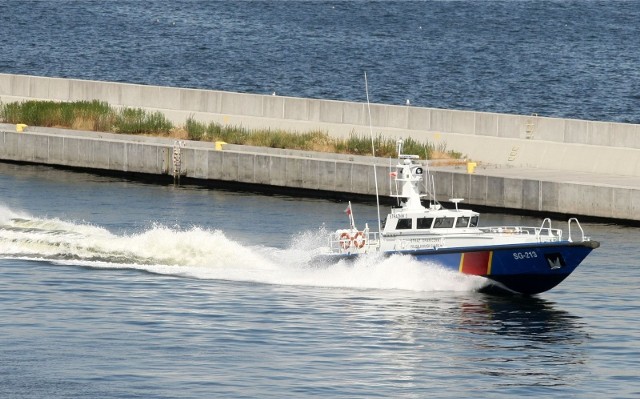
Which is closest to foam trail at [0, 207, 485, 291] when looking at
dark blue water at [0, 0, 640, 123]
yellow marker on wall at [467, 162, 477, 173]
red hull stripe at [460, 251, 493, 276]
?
red hull stripe at [460, 251, 493, 276]

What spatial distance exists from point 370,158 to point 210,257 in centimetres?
1736

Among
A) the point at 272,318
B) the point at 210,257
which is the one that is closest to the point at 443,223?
the point at 272,318

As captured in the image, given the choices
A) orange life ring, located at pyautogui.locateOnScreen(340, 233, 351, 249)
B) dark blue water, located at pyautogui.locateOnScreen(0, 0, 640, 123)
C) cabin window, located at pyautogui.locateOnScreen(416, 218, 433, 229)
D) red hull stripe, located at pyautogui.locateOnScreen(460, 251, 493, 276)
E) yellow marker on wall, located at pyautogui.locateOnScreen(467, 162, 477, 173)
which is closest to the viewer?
red hull stripe, located at pyautogui.locateOnScreen(460, 251, 493, 276)

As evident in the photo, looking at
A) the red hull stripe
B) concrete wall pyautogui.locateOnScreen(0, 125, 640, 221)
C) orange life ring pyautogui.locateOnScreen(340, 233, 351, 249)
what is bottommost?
the red hull stripe

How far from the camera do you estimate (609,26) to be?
18838 cm

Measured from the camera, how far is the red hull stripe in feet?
144

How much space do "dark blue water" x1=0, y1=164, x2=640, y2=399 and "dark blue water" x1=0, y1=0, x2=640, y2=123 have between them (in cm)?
5520

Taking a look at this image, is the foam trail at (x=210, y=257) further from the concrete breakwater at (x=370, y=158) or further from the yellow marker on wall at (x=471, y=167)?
the yellow marker on wall at (x=471, y=167)

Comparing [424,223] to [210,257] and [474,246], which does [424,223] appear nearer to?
[474,246]

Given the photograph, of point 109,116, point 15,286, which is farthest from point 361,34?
point 15,286

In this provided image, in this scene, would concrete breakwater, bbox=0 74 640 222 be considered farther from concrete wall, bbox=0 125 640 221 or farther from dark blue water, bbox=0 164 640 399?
dark blue water, bbox=0 164 640 399

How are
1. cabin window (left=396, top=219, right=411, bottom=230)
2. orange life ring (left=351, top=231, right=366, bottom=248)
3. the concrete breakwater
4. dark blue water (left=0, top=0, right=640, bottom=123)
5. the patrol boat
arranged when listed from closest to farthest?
the patrol boat < cabin window (left=396, top=219, right=411, bottom=230) < orange life ring (left=351, top=231, right=366, bottom=248) < the concrete breakwater < dark blue water (left=0, top=0, right=640, bottom=123)

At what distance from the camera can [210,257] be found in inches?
1927

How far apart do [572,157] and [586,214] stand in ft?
18.7
